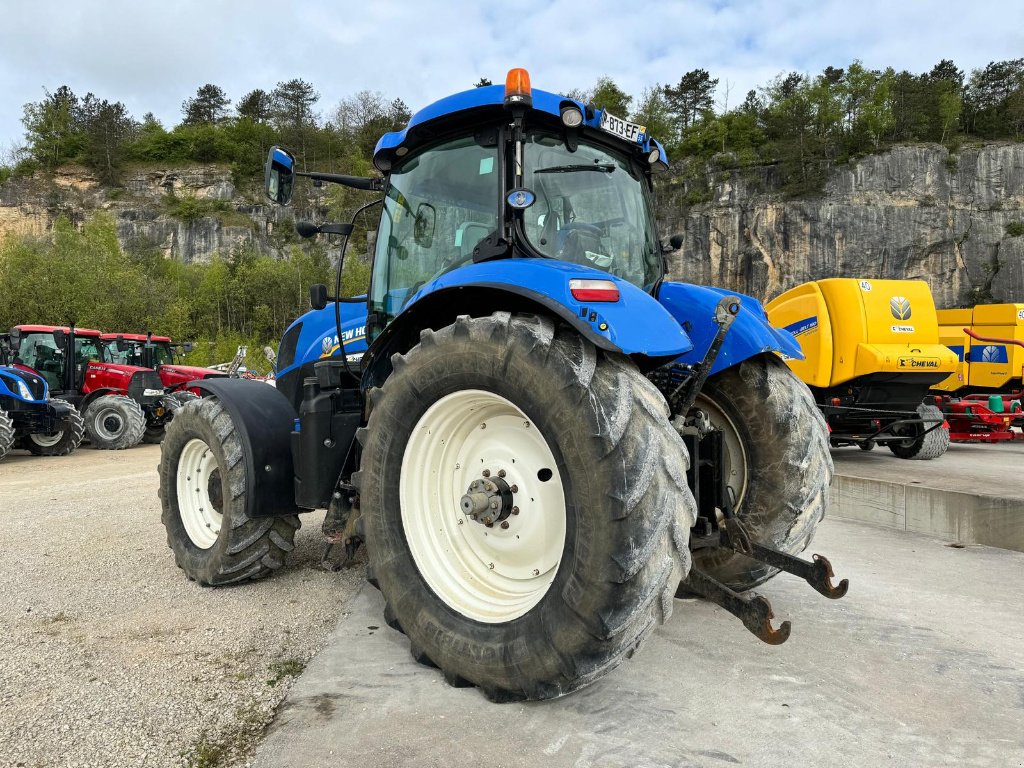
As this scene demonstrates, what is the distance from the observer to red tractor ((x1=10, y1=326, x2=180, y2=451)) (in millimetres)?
12781

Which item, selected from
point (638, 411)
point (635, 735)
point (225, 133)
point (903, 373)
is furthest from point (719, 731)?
point (225, 133)

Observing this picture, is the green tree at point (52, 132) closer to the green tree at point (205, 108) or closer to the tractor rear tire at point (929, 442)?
the green tree at point (205, 108)

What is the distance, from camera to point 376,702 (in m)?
2.28

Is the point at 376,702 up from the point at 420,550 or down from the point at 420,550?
down

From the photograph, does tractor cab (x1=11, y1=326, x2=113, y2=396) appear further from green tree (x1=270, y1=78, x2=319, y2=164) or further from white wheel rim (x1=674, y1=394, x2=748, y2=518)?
green tree (x1=270, y1=78, x2=319, y2=164)

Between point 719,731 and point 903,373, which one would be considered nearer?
point 719,731

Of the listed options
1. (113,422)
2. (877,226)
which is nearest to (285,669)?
(113,422)

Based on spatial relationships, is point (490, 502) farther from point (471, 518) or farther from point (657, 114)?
point (657, 114)

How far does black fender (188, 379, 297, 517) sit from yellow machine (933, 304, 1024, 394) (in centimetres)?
1087

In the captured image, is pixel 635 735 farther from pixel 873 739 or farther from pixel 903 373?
pixel 903 373

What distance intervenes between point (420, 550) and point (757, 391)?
1637mm

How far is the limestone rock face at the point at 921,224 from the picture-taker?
43.4m

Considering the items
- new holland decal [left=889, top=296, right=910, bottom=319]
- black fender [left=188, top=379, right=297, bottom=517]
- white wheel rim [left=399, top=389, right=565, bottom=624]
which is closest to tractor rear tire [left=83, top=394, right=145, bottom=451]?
black fender [left=188, top=379, right=297, bottom=517]

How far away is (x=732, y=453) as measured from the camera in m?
3.22
